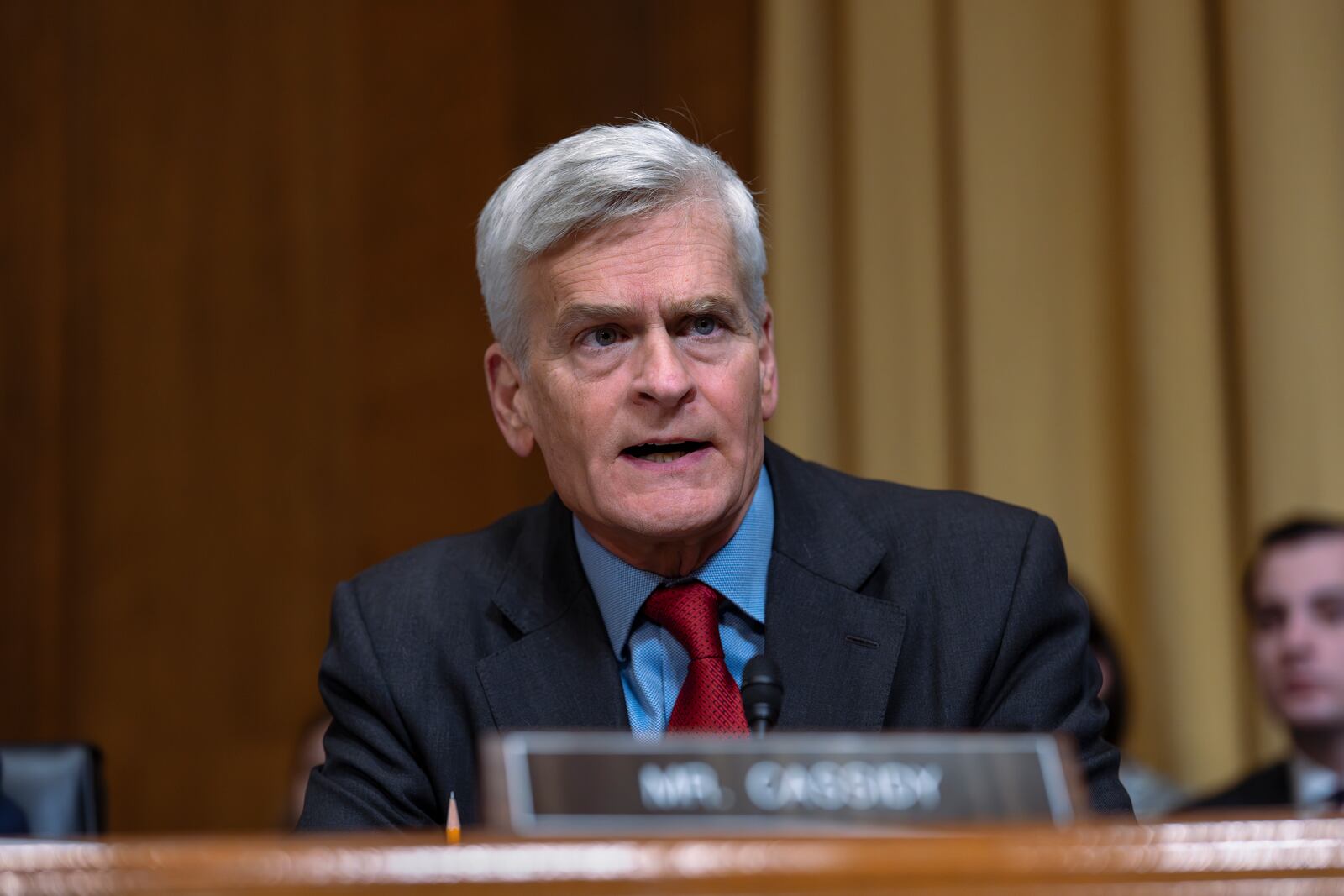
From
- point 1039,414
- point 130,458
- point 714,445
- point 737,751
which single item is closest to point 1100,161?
point 1039,414

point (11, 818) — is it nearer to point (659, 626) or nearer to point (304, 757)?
point (659, 626)

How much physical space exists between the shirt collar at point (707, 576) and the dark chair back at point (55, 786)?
843 millimetres

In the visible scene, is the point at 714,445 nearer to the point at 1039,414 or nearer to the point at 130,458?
the point at 1039,414

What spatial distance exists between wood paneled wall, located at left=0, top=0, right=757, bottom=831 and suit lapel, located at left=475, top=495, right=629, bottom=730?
2.22 meters

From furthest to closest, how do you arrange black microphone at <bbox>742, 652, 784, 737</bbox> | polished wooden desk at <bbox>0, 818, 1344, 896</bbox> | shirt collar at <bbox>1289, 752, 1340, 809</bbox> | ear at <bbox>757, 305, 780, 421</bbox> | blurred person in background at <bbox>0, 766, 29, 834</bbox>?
shirt collar at <bbox>1289, 752, 1340, 809</bbox> → blurred person in background at <bbox>0, 766, 29, 834</bbox> → ear at <bbox>757, 305, 780, 421</bbox> → black microphone at <bbox>742, 652, 784, 737</bbox> → polished wooden desk at <bbox>0, 818, 1344, 896</bbox>

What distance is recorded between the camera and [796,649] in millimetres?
1731

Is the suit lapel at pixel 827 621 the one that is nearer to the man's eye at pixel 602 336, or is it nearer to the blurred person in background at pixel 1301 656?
the man's eye at pixel 602 336

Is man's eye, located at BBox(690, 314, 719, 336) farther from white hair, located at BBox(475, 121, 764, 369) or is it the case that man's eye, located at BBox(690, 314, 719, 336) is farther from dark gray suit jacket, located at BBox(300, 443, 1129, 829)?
dark gray suit jacket, located at BBox(300, 443, 1129, 829)

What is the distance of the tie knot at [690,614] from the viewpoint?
5.57 ft

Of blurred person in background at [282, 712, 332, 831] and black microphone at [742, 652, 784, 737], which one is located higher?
black microphone at [742, 652, 784, 737]

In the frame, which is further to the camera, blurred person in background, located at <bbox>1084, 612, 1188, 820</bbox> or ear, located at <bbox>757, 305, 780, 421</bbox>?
blurred person in background, located at <bbox>1084, 612, 1188, 820</bbox>

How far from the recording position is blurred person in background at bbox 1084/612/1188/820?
331 cm

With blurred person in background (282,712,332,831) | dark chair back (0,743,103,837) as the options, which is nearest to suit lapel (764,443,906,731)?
dark chair back (0,743,103,837)

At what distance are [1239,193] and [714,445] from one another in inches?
87.4
